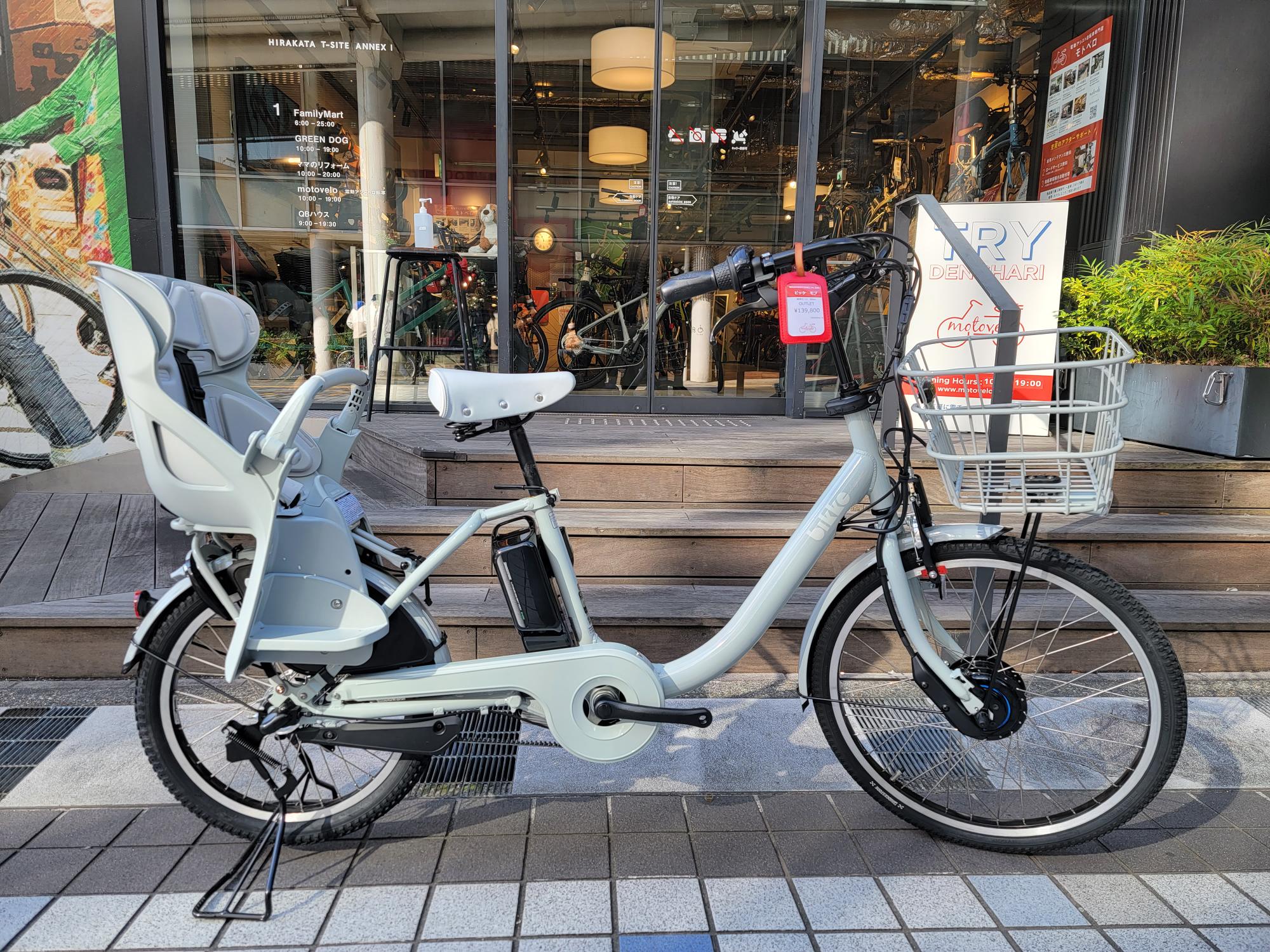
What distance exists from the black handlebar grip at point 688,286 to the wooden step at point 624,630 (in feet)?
4.36

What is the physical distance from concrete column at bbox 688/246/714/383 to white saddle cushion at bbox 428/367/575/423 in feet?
13.2

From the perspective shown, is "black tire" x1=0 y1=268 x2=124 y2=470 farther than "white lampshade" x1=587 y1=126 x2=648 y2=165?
No

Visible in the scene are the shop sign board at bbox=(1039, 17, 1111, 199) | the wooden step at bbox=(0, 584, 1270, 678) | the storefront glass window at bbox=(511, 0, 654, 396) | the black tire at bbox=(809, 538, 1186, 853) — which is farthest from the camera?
the storefront glass window at bbox=(511, 0, 654, 396)

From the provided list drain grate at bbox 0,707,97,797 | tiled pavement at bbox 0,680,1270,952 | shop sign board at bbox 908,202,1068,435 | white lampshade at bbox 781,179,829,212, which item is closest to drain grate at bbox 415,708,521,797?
tiled pavement at bbox 0,680,1270,952

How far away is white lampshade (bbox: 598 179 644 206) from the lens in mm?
5824

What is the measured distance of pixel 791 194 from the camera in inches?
226

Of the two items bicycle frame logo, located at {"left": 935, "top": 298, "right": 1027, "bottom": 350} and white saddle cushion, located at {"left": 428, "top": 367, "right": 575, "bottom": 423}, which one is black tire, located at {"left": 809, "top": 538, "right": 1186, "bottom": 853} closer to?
white saddle cushion, located at {"left": 428, "top": 367, "right": 575, "bottom": 423}

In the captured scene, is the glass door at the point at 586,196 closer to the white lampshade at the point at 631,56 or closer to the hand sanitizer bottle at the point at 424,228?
the white lampshade at the point at 631,56

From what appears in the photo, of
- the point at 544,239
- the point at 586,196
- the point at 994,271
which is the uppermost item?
the point at 586,196

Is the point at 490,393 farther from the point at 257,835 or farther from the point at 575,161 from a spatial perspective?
the point at 575,161

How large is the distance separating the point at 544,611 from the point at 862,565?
80 cm

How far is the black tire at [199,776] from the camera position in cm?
189

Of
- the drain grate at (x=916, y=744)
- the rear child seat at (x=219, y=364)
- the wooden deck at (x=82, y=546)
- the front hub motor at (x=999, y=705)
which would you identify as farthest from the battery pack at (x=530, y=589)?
the wooden deck at (x=82, y=546)

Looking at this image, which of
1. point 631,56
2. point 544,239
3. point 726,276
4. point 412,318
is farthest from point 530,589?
point 631,56
